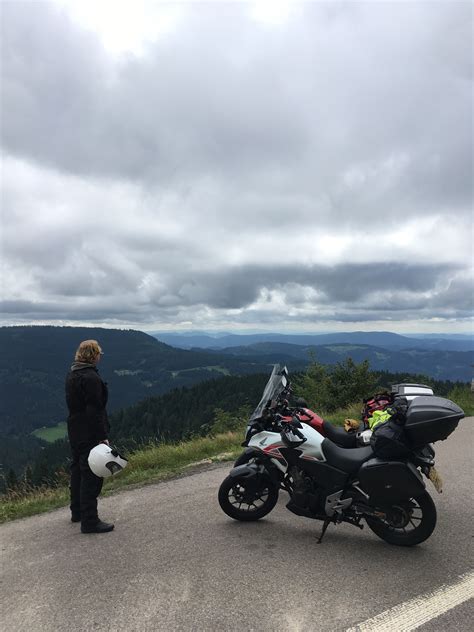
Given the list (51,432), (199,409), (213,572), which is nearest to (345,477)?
(213,572)

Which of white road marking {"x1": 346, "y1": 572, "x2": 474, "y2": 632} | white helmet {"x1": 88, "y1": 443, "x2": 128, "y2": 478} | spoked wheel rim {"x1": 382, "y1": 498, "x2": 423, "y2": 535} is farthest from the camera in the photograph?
white helmet {"x1": 88, "y1": 443, "x2": 128, "y2": 478}

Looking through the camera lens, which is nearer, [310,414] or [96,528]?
[96,528]

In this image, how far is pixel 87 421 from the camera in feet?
16.2

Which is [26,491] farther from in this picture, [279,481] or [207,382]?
[207,382]

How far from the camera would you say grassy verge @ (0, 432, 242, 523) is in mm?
5868

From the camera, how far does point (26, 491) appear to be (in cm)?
691

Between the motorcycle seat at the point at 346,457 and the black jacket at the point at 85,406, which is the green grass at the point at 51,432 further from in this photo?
the motorcycle seat at the point at 346,457

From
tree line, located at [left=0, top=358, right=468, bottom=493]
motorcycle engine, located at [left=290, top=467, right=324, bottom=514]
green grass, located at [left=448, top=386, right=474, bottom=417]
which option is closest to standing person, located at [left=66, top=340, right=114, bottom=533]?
tree line, located at [left=0, top=358, right=468, bottom=493]

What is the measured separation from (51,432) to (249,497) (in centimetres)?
19794

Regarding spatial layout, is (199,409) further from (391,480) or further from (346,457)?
(391,480)

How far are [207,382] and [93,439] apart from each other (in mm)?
117627

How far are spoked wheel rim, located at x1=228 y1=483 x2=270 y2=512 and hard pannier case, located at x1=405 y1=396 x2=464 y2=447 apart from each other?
1.91 meters

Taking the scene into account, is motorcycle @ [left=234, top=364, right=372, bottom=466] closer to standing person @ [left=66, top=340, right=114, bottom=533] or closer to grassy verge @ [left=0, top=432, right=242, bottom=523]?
standing person @ [left=66, top=340, right=114, bottom=533]

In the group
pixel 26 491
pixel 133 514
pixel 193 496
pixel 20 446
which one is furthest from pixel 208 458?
pixel 20 446
